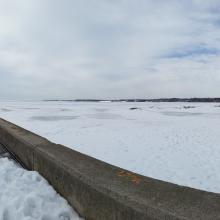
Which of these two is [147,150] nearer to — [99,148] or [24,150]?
[99,148]

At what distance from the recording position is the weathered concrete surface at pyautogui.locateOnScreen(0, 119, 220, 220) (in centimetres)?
225

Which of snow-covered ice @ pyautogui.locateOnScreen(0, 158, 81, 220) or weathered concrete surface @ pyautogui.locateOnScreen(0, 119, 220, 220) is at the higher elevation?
weathered concrete surface @ pyautogui.locateOnScreen(0, 119, 220, 220)

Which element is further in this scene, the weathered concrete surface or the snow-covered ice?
the snow-covered ice

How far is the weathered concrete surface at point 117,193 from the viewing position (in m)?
2.25

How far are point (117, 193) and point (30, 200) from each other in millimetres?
1191

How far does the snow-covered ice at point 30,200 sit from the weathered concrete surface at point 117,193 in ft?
0.39

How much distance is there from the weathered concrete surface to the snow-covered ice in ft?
0.39

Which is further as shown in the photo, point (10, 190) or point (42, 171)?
point (42, 171)

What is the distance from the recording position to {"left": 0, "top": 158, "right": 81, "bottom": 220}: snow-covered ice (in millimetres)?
2969

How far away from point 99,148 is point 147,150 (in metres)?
1.59

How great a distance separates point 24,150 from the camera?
5.50m

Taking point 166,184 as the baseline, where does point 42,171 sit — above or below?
below

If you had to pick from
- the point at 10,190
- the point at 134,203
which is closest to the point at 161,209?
the point at 134,203

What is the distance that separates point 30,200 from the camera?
3254mm
